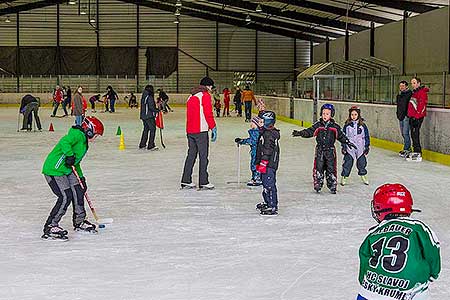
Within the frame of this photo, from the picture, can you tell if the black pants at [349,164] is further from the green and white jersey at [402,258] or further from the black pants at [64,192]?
Answer: the green and white jersey at [402,258]

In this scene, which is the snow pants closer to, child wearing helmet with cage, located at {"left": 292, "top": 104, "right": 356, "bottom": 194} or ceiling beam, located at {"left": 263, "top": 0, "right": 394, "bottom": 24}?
child wearing helmet with cage, located at {"left": 292, "top": 104, "right": 356, "bottom": 194}

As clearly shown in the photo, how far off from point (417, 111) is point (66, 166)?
29.2ft

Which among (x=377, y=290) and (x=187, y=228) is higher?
(x=377, y=290)

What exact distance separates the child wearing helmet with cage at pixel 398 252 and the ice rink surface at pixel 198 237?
199 centimetres

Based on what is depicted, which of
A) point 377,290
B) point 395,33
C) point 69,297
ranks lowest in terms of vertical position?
point 69,297

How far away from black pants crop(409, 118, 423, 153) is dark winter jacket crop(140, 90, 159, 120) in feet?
17.8

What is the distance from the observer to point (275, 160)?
25.8ft

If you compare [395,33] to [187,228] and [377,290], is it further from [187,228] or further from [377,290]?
[377,290]

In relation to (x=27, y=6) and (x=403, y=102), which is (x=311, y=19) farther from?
(x=403, y=102)

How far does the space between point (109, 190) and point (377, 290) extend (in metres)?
7.44

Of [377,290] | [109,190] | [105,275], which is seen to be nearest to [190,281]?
[105,275]

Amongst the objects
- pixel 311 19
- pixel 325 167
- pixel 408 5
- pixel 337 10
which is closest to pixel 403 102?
pixel 325 167

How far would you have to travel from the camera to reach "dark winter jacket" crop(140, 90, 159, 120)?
50.9 ft

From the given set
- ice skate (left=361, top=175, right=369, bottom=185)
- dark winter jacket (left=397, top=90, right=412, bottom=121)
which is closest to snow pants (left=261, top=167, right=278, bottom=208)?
ice skate (left=361, top=175, right=369, bottom=185)
